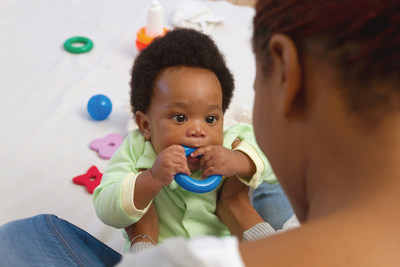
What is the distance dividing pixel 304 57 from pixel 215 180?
1.60ft

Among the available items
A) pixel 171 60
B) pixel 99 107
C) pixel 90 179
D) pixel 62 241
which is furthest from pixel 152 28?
pixel 62 241

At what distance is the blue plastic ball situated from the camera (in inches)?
53.7

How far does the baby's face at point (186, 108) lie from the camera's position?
88 centimetres

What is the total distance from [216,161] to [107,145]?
0.53 meters

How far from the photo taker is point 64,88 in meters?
A: 1.51

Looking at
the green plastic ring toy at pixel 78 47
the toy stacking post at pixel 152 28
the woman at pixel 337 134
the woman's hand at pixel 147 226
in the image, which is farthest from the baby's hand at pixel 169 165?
the green plastic ring toy at pixel 78 47

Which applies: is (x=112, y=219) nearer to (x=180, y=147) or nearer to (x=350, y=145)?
(x=180, y=147)

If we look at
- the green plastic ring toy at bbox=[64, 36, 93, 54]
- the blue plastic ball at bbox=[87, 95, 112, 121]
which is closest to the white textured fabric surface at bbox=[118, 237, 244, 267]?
the blue plastic ball at bbox=[87, 95, 112, 121]

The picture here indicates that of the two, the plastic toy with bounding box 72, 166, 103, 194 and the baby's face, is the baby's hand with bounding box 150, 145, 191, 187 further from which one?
the plastic toy with bounding box 72, 166, 103, 194

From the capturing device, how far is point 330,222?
1.35 ft

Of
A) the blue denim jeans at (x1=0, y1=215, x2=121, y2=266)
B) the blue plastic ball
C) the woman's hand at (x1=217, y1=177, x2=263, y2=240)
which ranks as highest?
the blue plastic ball

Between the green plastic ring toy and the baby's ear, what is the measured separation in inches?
30.8

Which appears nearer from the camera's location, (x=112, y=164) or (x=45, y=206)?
(x=112, y=164)

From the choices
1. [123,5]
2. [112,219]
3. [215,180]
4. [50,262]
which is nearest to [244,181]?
[215,180]
